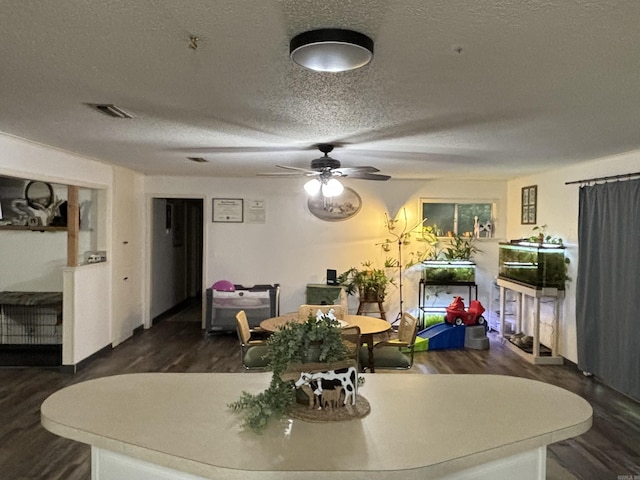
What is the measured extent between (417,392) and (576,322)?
3.70 metres

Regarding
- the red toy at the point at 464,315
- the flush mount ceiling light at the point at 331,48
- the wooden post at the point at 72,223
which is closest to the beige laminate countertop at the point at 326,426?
the flush mount ceiling light at the point at 331,48

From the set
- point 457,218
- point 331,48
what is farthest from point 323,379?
point 457,218

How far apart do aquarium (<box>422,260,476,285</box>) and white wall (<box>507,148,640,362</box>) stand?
121cm

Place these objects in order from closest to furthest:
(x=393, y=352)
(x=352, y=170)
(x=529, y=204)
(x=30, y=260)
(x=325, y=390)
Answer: (x=325, y=390), (x=393, y=352), (x=352, y=170), (x=30, y=260), (x=529, y=204)

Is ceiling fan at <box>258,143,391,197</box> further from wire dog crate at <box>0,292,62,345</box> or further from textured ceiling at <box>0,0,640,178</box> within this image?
wire dog crate at <box>0,292,62,345</box>

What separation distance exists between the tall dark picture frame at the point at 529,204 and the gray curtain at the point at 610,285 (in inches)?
51.1

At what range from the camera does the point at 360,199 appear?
7.17m

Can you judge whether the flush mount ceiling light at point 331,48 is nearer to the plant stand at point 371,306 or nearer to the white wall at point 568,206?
the white wall at point 568,206

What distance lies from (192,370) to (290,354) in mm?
3731

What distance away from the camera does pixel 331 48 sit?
183 cm

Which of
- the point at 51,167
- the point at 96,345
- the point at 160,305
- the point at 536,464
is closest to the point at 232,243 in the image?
the point at 160,305

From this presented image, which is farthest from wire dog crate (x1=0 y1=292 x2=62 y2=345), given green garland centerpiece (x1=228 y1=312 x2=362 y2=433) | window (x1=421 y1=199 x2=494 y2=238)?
window (x1=421 y1=199 x2=494 y2=238)

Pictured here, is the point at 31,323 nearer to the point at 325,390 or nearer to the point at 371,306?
the point at 371,306

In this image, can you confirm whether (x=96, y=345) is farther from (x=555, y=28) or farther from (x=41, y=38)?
(x=555, y=28)
